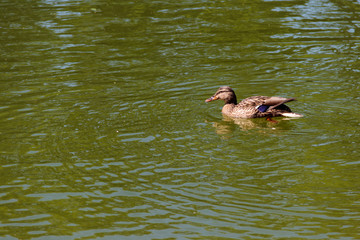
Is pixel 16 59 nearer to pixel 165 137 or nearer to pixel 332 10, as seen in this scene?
pixel 165 137

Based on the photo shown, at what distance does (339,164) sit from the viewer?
9070 mm

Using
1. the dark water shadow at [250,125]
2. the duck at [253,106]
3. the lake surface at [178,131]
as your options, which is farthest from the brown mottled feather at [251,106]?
the lake surface at [178,131]

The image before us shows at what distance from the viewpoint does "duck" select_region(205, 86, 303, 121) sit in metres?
11.7

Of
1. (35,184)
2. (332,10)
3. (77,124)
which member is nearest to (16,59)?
(77,124)

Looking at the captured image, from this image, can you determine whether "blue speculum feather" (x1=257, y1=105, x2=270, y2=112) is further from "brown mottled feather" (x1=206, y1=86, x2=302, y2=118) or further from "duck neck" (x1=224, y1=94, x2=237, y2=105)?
"duck neck" (x1=224, y1=94, x2=237, y2=105)

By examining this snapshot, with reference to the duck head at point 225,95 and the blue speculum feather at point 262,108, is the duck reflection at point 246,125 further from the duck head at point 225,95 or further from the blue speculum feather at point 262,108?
the duck head at point 225,95

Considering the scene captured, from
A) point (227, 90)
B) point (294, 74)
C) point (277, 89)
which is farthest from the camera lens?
point (294, 74)

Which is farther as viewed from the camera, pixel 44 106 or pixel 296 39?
pixel 296 39

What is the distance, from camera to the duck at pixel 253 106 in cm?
1169

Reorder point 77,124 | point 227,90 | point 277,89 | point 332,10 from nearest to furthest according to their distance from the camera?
point 77,124
point 227,90
point 277,89
point 332,10

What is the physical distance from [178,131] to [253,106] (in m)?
1.96

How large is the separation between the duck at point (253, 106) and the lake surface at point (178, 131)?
231 millimetres

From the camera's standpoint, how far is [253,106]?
39.5 feet

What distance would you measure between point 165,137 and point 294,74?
485 cm
